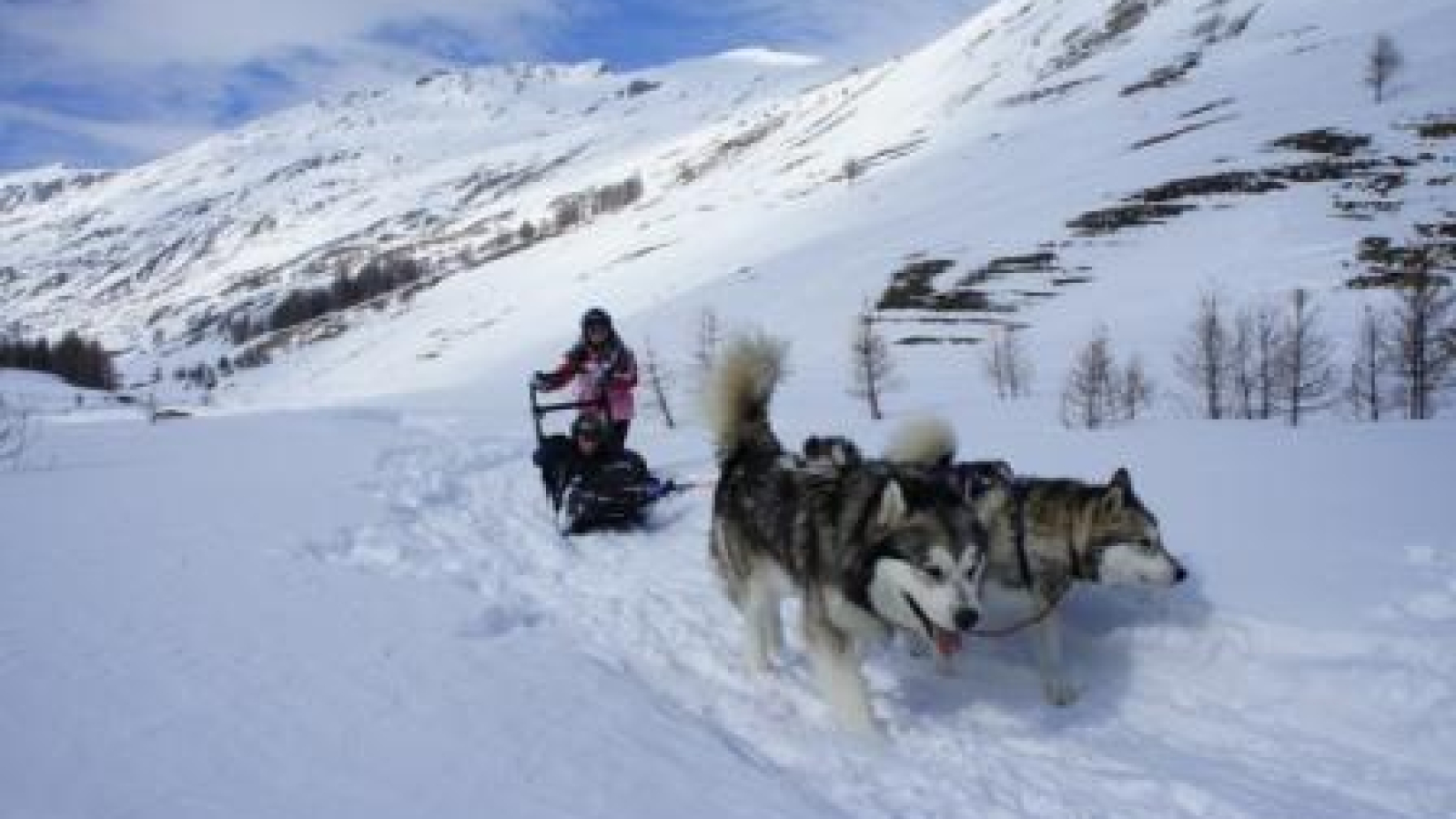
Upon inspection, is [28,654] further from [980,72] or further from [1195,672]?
[980,72]

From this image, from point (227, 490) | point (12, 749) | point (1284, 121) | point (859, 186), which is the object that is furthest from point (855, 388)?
point (859, 186)

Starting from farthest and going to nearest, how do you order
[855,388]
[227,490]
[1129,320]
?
[1129,320] < [855,388] < [227,490]

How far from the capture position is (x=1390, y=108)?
231ft

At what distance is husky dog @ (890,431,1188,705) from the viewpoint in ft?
22.6

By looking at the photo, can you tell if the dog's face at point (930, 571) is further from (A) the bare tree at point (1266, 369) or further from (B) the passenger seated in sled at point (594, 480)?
(A) the bare tree at point (1266, 369)

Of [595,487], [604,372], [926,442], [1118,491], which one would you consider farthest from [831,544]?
[604,372]

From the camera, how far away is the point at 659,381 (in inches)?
1560

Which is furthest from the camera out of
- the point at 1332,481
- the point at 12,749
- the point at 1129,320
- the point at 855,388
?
the point at 1129,320

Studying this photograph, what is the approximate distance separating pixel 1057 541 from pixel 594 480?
203 inches

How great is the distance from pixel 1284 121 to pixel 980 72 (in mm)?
82273

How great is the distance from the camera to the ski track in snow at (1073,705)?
5.43m

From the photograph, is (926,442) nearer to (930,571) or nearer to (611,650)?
(611,650)

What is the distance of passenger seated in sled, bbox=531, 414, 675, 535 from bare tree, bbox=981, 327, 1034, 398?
1163 inches

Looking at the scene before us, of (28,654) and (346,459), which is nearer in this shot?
(28,654)
